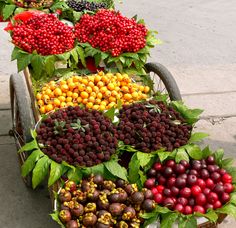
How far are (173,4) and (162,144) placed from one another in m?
6.85

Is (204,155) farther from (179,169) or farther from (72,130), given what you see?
(72,130)

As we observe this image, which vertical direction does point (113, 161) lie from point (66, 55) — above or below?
below

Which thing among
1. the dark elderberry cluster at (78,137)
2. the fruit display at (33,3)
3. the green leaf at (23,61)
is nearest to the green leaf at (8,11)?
the fruit display at (33,3)

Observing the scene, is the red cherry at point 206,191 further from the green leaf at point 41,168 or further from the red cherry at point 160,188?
the green leaf at point 41,168

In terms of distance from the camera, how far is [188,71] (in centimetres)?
678

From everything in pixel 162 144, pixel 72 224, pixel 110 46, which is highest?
pixel 110 46

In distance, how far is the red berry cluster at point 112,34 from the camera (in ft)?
14.7

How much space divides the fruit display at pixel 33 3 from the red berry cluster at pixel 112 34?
50.8 inches

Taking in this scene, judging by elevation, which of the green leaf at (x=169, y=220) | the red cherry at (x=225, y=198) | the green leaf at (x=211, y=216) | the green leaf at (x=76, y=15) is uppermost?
the green leaf at (x=76, y=15)

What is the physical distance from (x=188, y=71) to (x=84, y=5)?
6.88ft

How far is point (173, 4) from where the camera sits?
31.9 ft

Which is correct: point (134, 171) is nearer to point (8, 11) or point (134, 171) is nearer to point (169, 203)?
point (169, 203)

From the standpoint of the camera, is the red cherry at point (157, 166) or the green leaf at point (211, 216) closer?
the green leaf at point (211, 216)

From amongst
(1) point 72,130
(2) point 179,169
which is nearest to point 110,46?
(1) point 72,130
